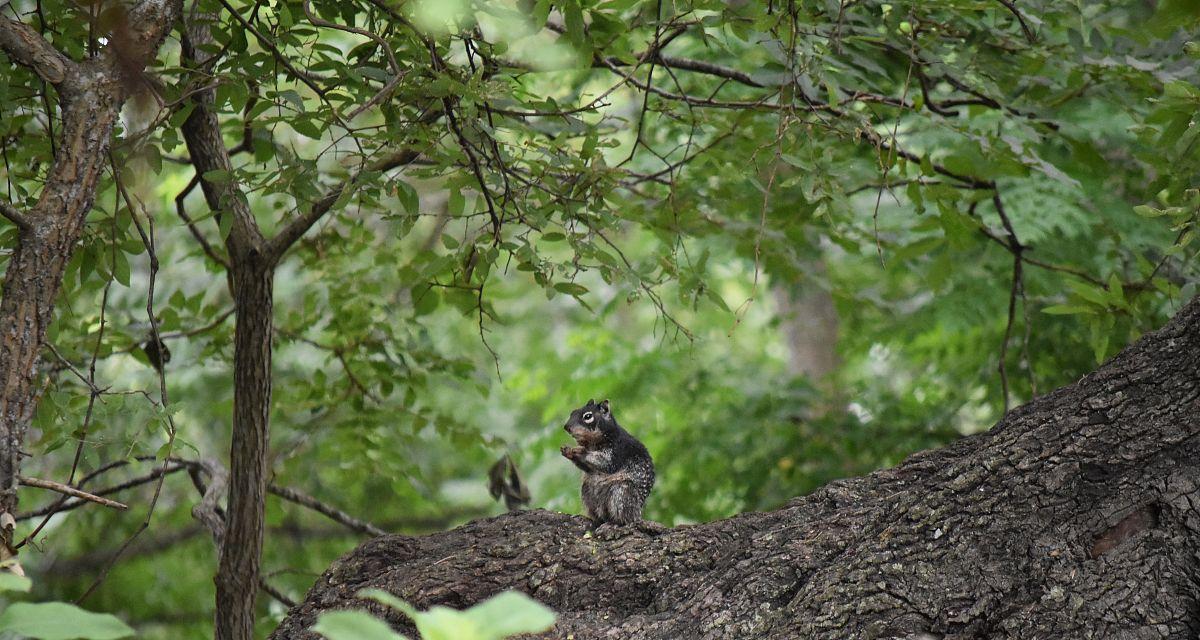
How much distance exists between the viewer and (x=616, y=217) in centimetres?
374

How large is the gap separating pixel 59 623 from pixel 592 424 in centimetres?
322

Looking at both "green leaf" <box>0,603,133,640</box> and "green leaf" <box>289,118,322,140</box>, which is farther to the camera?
"green leaf" <box>289,118,322,140</box>

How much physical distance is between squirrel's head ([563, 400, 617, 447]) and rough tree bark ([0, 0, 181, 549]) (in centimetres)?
226

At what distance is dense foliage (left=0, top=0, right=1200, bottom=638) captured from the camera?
11.4 ft

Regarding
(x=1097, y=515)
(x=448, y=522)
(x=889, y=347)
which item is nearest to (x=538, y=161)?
(x=1097, y=515)

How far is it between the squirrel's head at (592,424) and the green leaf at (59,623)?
3120 millimetres

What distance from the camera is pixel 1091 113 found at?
654cm

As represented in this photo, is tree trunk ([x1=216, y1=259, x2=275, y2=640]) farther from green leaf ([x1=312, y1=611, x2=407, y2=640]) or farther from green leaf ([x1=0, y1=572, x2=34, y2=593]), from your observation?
green leaf ([x1=312, y1=611, x2=407, y2=640])

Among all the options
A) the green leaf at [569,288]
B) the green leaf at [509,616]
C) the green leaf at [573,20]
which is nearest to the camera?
the green leaf at [509,616]

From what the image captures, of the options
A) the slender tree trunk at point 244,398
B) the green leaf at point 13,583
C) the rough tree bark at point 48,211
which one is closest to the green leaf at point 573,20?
the rough tree bark at point 48,211

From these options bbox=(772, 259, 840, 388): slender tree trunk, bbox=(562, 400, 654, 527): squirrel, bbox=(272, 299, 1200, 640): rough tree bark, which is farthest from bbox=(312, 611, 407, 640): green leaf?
bbox=(772, 259, 840, 388): slender tree trunk

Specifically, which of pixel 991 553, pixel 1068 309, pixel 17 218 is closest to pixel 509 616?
pixel 991 553

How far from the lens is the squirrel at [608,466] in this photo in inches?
153

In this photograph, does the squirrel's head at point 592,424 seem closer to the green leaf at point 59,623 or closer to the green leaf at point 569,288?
the green leaf at point 569,288
